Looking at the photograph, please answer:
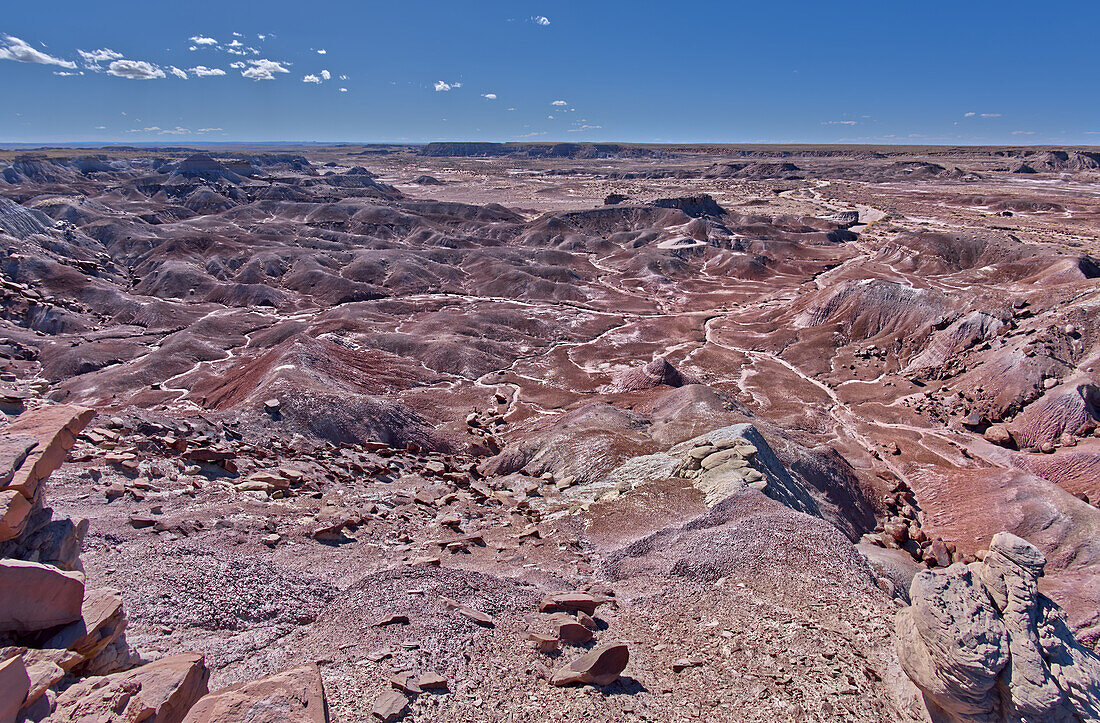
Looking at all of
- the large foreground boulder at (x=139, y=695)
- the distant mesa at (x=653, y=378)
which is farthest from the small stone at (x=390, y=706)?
the distant mesa at (x=653, y=378)

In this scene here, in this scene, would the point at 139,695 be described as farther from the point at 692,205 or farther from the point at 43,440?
the point at 692,205

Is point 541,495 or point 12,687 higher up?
point 12,687

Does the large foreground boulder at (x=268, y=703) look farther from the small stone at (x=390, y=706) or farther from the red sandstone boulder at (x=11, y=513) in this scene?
the red sandstone boulder at (x=11, y=513)

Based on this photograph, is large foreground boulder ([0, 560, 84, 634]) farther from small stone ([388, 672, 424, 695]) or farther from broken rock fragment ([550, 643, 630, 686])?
broken rock fragment ([550, 643, 630, 686])

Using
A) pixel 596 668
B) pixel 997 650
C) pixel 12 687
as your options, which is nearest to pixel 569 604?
pixel 596 668

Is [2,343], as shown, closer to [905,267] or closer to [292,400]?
[292,400]

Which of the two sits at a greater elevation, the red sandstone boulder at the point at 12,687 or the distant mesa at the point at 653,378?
the red sandstone boulder at the point at 12,687
